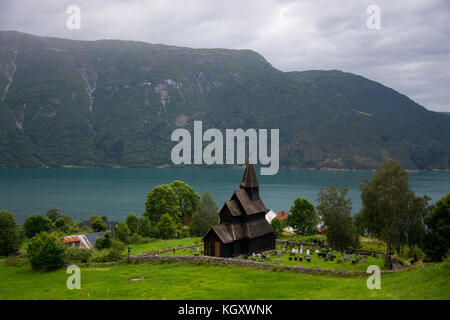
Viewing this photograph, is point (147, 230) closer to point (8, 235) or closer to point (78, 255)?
point (78, 255)

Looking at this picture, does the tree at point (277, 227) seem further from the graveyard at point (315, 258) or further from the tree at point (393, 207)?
the tree at point (393, 207)

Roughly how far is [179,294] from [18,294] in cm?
1251

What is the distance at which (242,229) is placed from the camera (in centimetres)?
3753

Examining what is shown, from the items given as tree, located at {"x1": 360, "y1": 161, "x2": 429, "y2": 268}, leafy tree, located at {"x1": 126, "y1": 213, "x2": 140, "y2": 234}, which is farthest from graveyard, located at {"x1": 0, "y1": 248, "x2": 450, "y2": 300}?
leafy tree, located at {"x1": 126, "y1": 213, "x2": 140, "y2": 234}

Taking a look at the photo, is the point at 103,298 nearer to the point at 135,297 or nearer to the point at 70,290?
the point at 135,297

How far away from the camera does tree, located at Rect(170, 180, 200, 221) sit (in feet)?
228

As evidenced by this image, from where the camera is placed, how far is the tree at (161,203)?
62.6 meters

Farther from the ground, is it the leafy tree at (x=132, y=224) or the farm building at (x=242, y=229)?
the farm building at (x=242, y=229)

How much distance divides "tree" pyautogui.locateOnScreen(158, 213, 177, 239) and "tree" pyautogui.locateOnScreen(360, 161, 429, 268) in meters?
33.9

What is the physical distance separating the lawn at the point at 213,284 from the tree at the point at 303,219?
30091mm

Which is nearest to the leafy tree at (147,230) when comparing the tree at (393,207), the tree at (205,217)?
the tree at (205,217)

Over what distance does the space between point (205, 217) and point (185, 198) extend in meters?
11.9

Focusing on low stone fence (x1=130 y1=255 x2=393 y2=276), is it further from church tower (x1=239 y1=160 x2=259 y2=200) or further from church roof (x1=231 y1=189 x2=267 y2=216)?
church tower (x1=239 y1=160 x2=259 y2=200)
